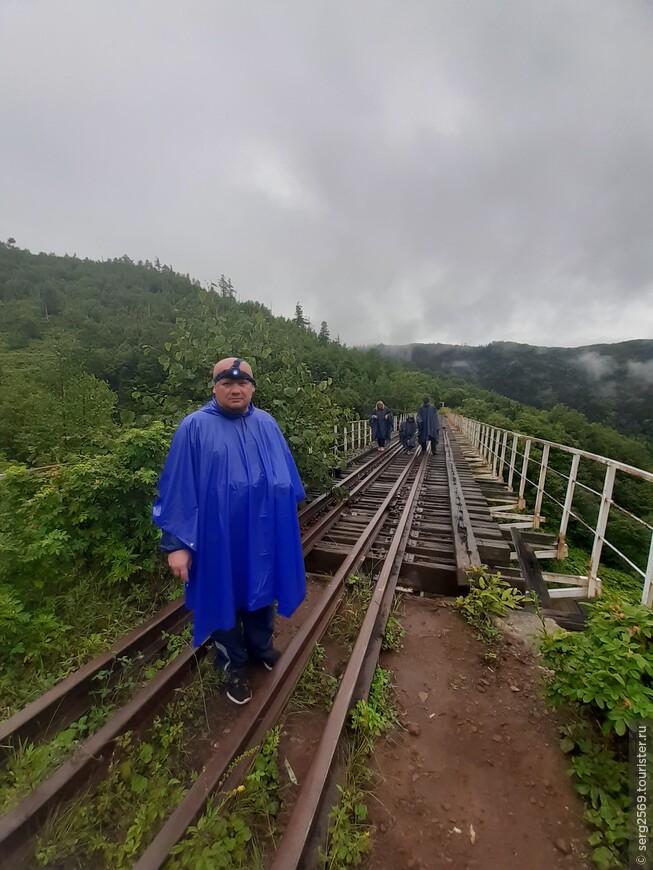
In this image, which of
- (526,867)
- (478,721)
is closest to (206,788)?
(526,867)

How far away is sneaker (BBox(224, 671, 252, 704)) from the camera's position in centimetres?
228

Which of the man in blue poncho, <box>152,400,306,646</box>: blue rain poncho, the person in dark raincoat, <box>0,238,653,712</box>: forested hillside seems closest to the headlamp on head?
the man in blue poncho

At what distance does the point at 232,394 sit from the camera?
7.22ft

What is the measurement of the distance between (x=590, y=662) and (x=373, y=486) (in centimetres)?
630

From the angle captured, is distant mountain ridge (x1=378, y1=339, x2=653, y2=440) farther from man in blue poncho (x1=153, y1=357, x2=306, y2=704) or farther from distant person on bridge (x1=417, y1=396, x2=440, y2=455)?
man in blue poncho (x1=153, y1=357, x2=306, y2=704)

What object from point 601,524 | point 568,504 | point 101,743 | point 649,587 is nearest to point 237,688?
point 101,743

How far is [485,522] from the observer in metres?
5.57

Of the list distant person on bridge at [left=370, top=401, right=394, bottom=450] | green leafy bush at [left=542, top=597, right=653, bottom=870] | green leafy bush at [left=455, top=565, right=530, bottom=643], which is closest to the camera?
green leafy bush at [left=542, top=597, right=653, bottom=870]

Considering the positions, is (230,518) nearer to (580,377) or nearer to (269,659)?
(269,659)

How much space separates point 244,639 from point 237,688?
32 cm

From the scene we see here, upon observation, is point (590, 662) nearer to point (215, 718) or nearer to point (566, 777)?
point (566, 777)

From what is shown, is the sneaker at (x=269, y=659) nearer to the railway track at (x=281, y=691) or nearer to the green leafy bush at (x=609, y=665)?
the railway track at (x=281, y=691)

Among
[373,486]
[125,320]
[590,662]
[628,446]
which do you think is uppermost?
[125,320]

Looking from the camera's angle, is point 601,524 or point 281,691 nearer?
point 281,691
